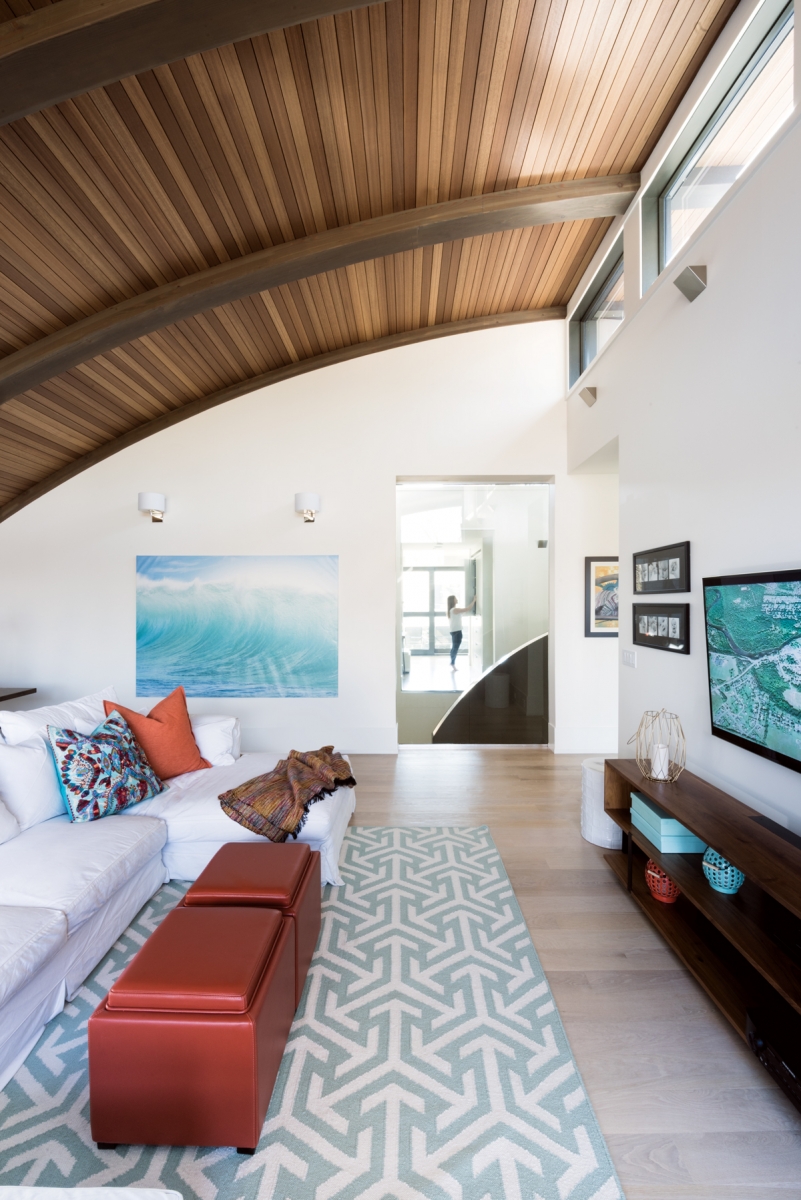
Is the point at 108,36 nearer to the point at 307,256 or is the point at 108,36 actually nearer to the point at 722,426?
the point at 307,256

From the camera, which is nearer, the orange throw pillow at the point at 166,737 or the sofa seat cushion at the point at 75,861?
the sofa seat cushion at the point at 75,861

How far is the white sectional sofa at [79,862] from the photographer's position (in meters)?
1.72

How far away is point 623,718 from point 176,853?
2737 mm

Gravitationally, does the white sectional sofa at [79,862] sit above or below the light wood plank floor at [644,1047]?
above

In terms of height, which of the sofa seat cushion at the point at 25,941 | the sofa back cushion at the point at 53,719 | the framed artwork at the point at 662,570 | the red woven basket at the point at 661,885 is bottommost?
the red woven basket at the point at 661,885

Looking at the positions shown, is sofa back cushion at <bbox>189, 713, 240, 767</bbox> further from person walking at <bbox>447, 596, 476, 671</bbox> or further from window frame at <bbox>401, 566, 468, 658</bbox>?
person walking at <bbox>447, 596, 476, 671</bbox>

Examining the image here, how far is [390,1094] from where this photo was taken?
1.60 meters

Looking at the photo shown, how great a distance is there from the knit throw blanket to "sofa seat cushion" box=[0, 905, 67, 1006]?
949 mm

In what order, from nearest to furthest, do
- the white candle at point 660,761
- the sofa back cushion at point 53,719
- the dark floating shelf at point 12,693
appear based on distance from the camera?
1. the white candle at point 660,761
2. the sofa back cushion at point 53,719
3. the dark floating shelf at point 12,693

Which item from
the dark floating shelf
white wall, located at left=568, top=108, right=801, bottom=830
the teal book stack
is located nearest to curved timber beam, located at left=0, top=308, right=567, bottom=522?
the dark floating shelf

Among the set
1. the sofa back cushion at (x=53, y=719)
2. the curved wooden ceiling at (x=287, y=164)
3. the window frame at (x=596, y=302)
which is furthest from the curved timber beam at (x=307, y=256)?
the sofa back cushion at (x=53, y=719)

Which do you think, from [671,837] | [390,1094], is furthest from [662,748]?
[390,1094]

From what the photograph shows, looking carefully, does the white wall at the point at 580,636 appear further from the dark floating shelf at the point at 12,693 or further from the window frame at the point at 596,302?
the dark floating shelf at the point at 12,693

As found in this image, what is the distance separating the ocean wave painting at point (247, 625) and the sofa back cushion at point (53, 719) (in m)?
1.77
